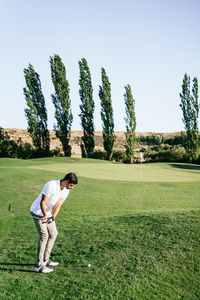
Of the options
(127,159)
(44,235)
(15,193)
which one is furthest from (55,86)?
(44,235)

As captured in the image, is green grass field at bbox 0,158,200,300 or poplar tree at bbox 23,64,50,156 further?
poplar tree at bbox 23,64,50,156

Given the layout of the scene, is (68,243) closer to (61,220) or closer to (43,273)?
(43,273)

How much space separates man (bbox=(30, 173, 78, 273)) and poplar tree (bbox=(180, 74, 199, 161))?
42.5m

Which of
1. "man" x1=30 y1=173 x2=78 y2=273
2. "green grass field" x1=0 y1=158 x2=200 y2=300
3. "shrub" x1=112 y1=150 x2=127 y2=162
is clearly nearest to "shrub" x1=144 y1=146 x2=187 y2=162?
"shrub" x1=112 y1=150 x2=127 y2=162

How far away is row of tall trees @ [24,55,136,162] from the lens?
47.0 metres

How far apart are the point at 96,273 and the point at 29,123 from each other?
43269mm

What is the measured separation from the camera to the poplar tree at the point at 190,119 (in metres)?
45.4

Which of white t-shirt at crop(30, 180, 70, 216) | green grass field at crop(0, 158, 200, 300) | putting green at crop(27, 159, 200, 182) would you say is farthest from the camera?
putting green at crop(27, 159, 200, 182)

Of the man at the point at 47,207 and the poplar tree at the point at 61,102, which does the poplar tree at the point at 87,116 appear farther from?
the man at the point at 47,207

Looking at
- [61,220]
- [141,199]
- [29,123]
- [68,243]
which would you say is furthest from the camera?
[29,123]

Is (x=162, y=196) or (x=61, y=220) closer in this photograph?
(x=61, y=220)

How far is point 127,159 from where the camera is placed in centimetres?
4803

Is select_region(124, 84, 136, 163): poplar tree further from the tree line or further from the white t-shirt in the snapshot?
the white t-shirt

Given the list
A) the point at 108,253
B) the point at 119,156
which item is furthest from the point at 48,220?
the point at 119,156
